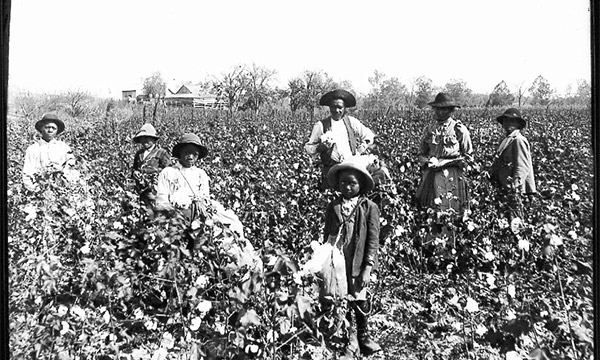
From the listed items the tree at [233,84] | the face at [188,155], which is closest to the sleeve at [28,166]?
the face at [188,155]

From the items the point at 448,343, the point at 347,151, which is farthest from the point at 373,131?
the point at 448,343

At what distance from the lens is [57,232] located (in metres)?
2.84

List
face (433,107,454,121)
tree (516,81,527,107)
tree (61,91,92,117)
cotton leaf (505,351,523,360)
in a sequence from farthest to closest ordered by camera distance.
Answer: tree (61,91,92,117), face (433,107,454,121), tree (516,81,527,107), cotton leaf (505,351,523,360)

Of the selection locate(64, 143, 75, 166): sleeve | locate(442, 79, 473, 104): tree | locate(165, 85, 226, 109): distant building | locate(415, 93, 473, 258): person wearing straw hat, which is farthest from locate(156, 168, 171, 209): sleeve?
locate(442, 79, 473, 104): tree

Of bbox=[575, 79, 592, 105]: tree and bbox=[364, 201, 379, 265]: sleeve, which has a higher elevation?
bbox=[575, 79, 592, 105]: tree

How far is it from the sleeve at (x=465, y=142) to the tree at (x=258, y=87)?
3.04 ft

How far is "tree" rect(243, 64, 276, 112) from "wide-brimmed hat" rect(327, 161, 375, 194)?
489 mm

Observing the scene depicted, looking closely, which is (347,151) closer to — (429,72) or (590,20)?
(429,72)

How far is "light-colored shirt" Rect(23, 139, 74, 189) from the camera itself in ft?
8.86

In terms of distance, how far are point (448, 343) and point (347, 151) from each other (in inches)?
41.0

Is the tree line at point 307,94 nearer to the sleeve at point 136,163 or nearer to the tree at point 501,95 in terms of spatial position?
the tree at point 501,95

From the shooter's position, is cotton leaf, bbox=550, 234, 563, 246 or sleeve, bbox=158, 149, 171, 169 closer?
cotton leaf, bbox=550, 234, 563, 246

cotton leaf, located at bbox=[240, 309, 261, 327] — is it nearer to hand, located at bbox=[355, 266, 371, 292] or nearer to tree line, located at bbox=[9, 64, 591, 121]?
hand, located at bbox=[355, 266, 371, 292]

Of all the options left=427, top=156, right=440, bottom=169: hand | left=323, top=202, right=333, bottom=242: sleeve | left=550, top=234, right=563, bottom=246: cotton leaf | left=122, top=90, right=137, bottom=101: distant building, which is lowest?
left=550, top=234, right=563, bottom=246: cotton leaf
